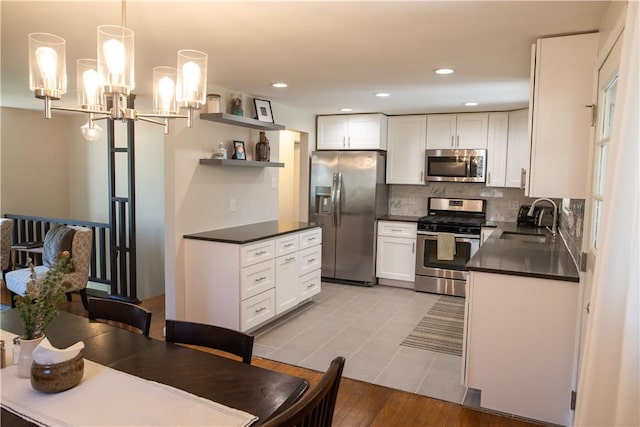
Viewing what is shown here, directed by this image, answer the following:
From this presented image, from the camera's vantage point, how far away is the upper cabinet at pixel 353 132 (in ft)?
18.2

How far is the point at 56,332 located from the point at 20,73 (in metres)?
2.70

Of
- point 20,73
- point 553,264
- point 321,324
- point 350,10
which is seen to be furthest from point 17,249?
point 553,264

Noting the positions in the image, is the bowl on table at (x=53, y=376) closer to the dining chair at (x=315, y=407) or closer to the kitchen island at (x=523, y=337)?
the dining chair at (x=315, y=407)

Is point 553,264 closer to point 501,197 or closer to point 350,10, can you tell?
point 350,10

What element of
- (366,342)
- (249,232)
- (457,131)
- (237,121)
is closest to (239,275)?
(249,232)

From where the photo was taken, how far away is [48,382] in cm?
134

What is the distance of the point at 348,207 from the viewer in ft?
18.4

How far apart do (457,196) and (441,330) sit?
2.24 metres

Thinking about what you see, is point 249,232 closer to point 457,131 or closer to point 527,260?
point 527,260

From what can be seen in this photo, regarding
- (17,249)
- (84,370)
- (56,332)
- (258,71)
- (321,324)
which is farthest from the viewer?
(17,249)

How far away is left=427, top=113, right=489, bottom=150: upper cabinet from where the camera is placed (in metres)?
5.25

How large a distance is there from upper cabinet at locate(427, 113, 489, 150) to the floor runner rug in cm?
191

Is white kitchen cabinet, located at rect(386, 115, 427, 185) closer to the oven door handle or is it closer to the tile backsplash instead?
the tile backsplash

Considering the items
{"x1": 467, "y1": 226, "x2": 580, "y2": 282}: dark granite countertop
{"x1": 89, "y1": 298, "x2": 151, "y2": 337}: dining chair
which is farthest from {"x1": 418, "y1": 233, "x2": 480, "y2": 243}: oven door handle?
{"x1": 89, "y1": 298, "x2": 151, "y2": 337}: dining chair
